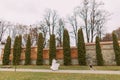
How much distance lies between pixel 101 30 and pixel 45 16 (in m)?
13.5

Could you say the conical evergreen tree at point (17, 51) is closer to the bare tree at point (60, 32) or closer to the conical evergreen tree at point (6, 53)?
the conical evergreen tree at point (6, 53)

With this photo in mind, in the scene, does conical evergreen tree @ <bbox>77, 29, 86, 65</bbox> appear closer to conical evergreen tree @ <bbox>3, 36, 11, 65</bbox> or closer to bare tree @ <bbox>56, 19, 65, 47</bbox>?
conical evergreen tree @ <bbox>3, 36, 11, 65</bbox>

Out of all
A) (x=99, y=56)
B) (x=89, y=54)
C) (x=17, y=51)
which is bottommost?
(x=99, y=56)

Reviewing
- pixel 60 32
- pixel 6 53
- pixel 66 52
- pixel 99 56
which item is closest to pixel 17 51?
pixel 6 53

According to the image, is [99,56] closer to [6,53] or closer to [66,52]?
[66,52]

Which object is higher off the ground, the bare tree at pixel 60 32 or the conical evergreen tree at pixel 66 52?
the bare tree at pixel 60 32

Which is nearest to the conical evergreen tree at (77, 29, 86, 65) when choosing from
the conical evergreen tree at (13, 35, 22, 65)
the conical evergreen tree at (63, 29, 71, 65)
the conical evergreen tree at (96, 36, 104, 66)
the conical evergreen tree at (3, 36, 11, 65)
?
the conical evergreen tree at (63, 29, 71, 65)

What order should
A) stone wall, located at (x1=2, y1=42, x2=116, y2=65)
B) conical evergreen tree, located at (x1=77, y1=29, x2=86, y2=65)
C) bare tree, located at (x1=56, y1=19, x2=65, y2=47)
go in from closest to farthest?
1. stone wall, located at (x1=2, y1=42, x2=116, y2=65)
2. conical evergreen tree, located at (x1=77, y1=29, x2=86, y2=65)
3. bare tree, located at (x1=56, y1=19, x2=65, y2=47)

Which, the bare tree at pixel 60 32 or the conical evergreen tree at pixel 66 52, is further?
the bare tree at pixel 60 32

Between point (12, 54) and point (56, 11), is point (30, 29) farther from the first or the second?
point (12, 54)

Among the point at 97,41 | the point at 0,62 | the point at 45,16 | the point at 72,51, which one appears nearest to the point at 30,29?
the point at 45,16

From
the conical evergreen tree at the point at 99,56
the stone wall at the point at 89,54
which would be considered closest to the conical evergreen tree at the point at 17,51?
the stone wall at the point at 89,54

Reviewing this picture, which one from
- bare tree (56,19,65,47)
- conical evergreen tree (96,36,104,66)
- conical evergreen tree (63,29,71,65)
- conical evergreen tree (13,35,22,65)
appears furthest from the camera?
bare tree (56,19,65,47)

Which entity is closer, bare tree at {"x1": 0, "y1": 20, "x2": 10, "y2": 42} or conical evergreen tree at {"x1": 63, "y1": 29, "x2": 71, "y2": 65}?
conical evergreen tree at {"x1": 63, "y1": 29, "x2": 71, "y2": 65}
